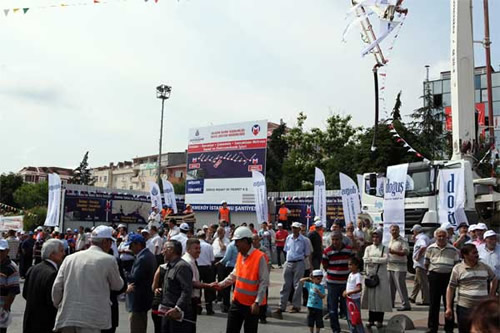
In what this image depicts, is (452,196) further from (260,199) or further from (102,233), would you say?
(102,233)

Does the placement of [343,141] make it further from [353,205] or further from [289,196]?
[353,205]

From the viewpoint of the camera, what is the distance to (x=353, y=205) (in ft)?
57.4

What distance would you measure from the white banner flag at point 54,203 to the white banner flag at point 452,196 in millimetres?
15251

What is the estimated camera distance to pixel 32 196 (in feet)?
234

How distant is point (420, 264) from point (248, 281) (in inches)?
246

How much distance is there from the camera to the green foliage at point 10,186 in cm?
7608

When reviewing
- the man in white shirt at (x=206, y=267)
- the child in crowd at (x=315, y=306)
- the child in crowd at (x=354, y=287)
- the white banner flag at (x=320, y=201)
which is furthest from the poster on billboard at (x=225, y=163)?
the child in crowd at (x=354, y=287)

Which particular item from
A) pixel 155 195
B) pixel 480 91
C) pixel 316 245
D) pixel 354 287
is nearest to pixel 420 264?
pixel 316 245

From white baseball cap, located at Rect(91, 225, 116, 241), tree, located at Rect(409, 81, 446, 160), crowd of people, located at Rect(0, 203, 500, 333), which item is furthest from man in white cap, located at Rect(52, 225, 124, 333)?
tree, located at Rect(409, 81, 446, 160)

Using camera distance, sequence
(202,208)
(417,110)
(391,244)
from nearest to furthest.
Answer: (391,244)
(202,208)
(417,110)

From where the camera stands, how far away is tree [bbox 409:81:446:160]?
4291cm

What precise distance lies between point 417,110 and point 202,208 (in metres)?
23.2

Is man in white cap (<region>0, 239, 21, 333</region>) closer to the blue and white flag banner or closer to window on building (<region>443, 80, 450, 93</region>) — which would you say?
the blue and white flag banner

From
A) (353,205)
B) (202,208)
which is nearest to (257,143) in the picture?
(202,208)
